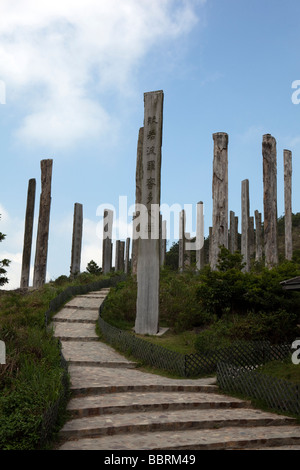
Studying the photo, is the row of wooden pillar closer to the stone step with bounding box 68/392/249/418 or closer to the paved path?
the paved path

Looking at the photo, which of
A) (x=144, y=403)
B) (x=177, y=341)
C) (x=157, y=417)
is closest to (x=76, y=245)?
(x=177, y=341)

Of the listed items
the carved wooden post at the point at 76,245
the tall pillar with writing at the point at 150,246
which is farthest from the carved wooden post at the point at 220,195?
the carved wooden post at the point at 76,245

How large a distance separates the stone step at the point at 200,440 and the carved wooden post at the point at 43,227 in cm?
1674

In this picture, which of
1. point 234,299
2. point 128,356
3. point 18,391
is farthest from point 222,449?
point 234,299

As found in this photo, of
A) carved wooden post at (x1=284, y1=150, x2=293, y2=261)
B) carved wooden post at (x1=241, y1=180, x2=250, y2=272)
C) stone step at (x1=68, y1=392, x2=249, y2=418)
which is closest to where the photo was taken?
stone step at (x1=68, y1=392, x2=249, y2=418)

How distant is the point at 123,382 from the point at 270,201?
12.0 m

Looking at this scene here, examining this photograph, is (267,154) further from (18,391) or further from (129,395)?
(18,391)

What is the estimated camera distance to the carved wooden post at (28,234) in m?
27.2

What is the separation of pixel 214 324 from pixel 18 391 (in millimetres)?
9480

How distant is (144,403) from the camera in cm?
1113

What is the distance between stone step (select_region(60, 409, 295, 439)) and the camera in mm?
9602

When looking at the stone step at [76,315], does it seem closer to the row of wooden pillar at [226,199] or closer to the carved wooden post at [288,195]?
the row of wooden pillar at [226,199]

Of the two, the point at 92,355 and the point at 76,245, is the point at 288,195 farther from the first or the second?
the point at 92,355

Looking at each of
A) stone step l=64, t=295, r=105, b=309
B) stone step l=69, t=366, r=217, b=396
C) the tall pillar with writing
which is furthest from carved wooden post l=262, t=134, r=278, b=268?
stone step l=69, t=366, r=217, b=396
